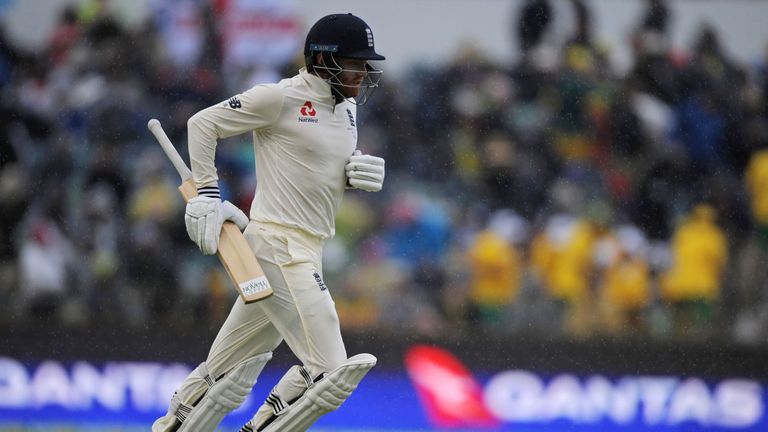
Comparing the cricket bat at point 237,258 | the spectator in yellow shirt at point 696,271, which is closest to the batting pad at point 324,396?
the cricket bat at point 237,258

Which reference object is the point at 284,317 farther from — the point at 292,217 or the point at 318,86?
the point at 318,86

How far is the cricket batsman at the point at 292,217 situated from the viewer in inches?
228

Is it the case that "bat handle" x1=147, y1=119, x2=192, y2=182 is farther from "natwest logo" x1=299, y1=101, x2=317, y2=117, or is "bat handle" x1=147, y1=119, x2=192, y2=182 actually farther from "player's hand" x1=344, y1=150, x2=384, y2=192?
"player's hand" x1=344, y1=150, x2=384, y2=192

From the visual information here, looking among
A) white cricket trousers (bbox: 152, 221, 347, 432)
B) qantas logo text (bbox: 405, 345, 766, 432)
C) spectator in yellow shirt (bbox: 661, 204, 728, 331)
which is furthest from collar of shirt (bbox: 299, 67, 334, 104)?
spectator in yellow shirt (bbox: 661, 204, 728, 331)

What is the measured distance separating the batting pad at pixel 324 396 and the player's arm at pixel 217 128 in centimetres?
77

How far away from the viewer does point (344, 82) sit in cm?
591

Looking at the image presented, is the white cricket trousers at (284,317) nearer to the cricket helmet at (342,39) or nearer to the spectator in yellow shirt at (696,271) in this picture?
the cricket helmet at (342,39)

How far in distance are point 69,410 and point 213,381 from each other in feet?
10.5

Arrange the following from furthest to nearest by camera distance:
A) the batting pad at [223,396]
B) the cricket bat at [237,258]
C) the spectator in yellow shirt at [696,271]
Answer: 1. the spectator in yellow shirt at [696,271]
2. the batting pad at [223,396]
3. the cricket bat at [237,258]

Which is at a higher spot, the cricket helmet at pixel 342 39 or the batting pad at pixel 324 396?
the cricket helmet at pixel 342 39

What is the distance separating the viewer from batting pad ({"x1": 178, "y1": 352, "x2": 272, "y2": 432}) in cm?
600

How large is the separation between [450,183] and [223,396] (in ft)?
16.6

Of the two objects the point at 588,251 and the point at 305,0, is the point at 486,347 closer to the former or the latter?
the point at 588,251

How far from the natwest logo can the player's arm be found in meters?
0.12
